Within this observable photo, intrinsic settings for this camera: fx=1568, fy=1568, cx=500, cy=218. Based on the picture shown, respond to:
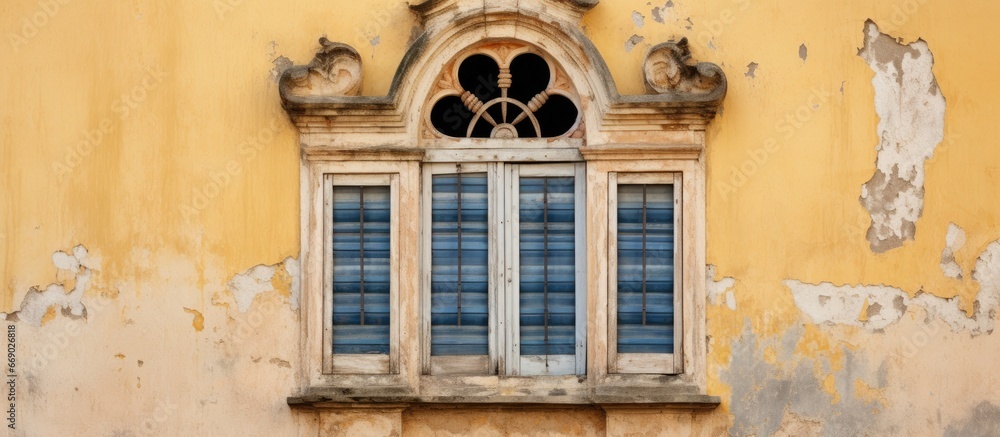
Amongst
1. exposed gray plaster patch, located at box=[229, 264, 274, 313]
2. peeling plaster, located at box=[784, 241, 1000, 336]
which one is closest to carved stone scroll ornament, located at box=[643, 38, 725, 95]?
peeling plaster, located at box=[784, 241, 1000, 336]

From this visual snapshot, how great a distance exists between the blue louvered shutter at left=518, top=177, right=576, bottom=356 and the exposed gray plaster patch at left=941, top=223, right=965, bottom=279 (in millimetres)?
2208

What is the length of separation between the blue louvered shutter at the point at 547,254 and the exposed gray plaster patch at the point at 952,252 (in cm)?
221

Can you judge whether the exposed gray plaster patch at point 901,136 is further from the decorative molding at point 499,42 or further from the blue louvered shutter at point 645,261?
the blue louvered shutter at point 645,261

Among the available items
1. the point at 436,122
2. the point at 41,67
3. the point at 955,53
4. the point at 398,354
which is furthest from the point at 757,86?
the point at 41,67

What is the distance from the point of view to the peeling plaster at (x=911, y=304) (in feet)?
30.6

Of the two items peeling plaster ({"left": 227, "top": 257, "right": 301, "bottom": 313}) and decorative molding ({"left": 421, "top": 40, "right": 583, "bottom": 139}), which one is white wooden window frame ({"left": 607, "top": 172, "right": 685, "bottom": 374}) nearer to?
decorative molding ({"left": 421, "top": 40, "right": 583, "bottom": 139})

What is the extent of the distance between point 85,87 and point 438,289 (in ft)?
8.09

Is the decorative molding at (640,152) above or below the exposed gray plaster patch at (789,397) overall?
above

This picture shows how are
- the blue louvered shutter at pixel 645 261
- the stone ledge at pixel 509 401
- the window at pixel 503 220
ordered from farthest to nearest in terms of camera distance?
the blue louvered shutter at pixel 645 261, the window at pixel 503 220, the stone ledge at pixel 509 401

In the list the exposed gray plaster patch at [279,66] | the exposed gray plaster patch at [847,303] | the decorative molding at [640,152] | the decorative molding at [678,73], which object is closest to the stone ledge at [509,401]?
the exposed gray plaster patch at [847,303]

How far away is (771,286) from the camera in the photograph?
9.35 metres

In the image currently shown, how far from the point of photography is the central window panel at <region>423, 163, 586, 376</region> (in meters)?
9.53

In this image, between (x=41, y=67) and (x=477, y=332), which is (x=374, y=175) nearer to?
(x=477, y=332)

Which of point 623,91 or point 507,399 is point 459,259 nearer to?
point 507,399
